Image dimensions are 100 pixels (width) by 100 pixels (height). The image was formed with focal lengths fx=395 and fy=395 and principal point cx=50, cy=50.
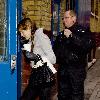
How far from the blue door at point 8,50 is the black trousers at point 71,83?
1134 millimetres

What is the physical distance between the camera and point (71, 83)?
623cm

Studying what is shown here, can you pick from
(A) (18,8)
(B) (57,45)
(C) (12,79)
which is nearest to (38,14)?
(B) (57,45)

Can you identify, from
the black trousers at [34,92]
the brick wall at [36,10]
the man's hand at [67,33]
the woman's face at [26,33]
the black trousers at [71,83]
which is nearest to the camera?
the woman's face at [26,33]

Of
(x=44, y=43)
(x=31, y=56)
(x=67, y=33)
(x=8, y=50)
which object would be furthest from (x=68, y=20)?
(x=8, y=50)

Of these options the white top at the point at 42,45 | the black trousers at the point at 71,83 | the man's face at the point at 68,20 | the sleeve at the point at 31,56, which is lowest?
the black trousers at the point at 71,83

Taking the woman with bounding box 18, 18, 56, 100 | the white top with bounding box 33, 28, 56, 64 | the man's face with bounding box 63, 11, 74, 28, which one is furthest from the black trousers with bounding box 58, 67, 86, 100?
the white top with bounding box 33, 28, 56, 64

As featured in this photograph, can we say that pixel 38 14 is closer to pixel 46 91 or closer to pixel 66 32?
pixel 66 32

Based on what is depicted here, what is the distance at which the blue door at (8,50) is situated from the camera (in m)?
5.25

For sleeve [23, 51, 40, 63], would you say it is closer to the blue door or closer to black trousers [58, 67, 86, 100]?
the blue door

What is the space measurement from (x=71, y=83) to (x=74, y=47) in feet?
1.94

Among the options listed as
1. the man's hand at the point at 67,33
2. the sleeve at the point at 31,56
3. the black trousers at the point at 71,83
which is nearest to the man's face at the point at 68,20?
the man's hand at the point at 67,33

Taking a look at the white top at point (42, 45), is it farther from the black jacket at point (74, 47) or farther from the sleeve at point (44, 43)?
the black jacket at point (74, 47)

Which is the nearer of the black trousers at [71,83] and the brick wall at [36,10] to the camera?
the black trousers at [71,83]

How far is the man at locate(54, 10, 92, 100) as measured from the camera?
5938mm
